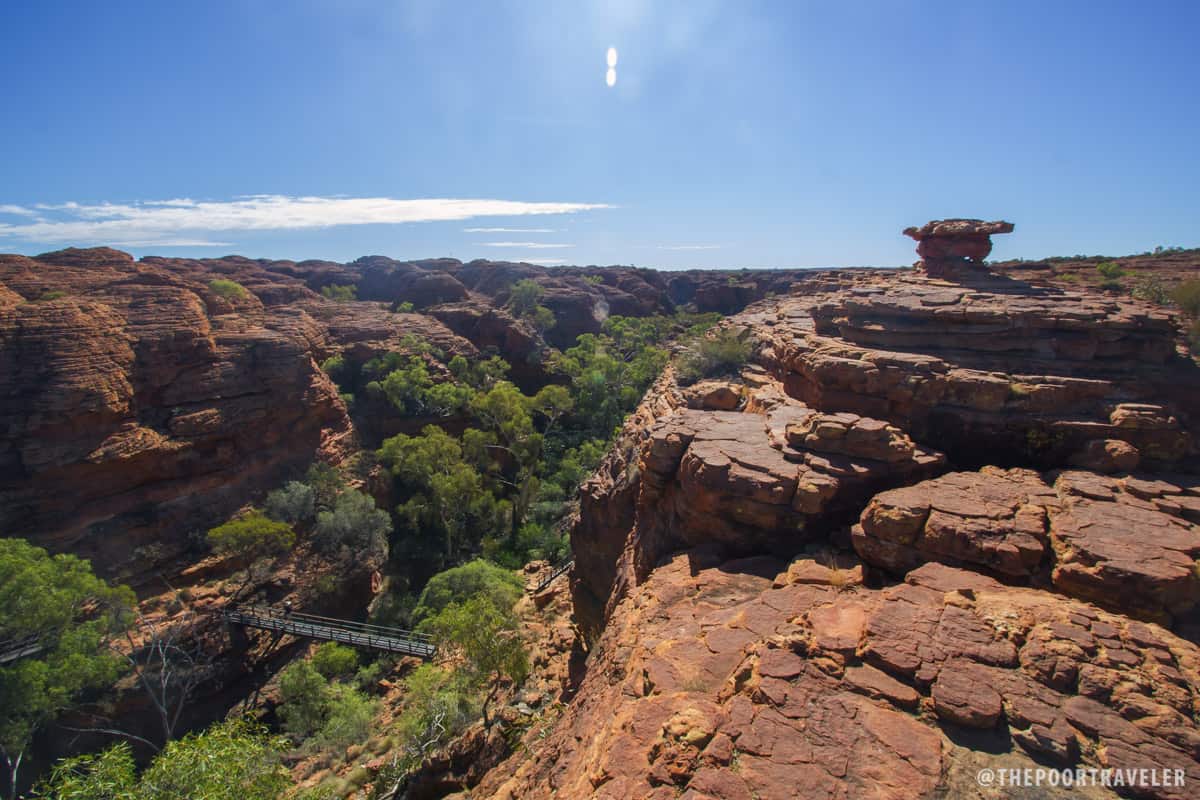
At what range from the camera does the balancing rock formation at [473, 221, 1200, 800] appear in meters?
4.77

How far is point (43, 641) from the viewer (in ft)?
47.8

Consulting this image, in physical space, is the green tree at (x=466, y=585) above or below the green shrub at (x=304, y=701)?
above

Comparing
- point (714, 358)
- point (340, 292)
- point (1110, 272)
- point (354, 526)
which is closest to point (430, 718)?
point (714, 358)

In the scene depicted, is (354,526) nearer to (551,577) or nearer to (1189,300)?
(551,577)

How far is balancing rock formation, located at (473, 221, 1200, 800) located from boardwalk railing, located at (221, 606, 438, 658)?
9180 millimetres

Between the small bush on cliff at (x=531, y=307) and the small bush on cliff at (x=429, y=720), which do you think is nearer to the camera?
the small bush on cliff at (x=429, y=720)

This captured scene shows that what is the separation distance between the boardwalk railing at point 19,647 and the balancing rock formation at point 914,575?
16.4 m

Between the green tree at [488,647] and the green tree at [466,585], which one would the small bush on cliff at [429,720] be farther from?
the green tree at [466,585]

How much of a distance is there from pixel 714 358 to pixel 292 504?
69.1ft

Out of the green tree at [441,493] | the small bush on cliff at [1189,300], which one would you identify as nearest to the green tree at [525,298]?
the green tree at [441,493]

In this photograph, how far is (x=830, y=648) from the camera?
19.1ft

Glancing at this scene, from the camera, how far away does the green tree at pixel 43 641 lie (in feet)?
43.6

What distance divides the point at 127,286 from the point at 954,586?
3834 cm

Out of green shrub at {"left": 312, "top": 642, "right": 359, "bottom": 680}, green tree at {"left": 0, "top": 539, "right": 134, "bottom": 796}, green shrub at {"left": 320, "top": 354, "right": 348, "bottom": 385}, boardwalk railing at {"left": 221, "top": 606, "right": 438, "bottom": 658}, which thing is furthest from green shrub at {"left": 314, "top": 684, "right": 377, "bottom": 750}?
green shrub at {"left": 320, "top": 354, "right": 348, "bottom": 385}
